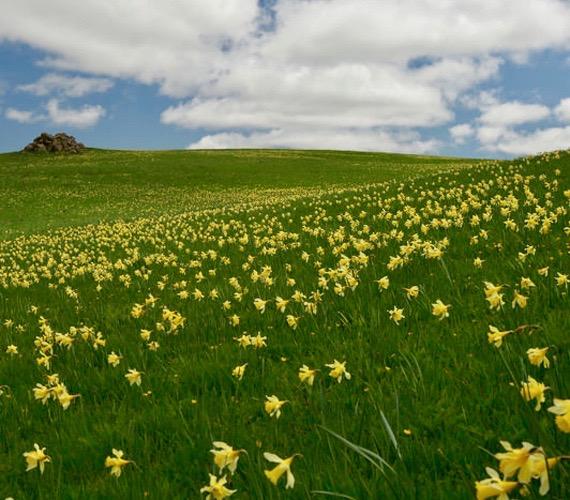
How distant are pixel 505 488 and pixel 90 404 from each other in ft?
13.7

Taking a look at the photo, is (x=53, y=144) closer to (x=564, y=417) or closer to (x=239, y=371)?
(x=239, y=371)

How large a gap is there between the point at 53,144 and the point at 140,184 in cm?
5463

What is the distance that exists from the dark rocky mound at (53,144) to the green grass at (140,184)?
1231 centimetres

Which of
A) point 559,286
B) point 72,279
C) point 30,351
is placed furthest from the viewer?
point 72,279

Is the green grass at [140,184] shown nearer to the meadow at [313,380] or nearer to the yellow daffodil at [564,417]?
the meadow at [313,380]

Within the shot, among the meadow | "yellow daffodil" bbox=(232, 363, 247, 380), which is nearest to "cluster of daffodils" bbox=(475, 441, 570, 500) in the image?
the meadow

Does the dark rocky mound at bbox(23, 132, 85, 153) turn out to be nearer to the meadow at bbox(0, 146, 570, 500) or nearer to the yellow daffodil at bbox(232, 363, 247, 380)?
the meadow at bbox(0, 146, 570, 500)

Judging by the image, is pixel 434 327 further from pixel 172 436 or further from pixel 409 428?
pixel 172 436

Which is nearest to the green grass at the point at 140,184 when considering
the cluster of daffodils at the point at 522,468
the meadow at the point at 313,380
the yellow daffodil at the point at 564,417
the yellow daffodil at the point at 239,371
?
the meadow at the point at 313,380

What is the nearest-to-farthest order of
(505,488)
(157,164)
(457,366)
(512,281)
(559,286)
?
(505,488)
(457,366)
(559,286)
(512,281)
(157,164)

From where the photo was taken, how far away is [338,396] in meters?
3.74

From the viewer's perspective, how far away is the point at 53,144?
334 feet

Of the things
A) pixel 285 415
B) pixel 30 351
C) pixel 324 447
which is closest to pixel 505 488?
pixel 324 447

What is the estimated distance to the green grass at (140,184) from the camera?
38500 millimetres
